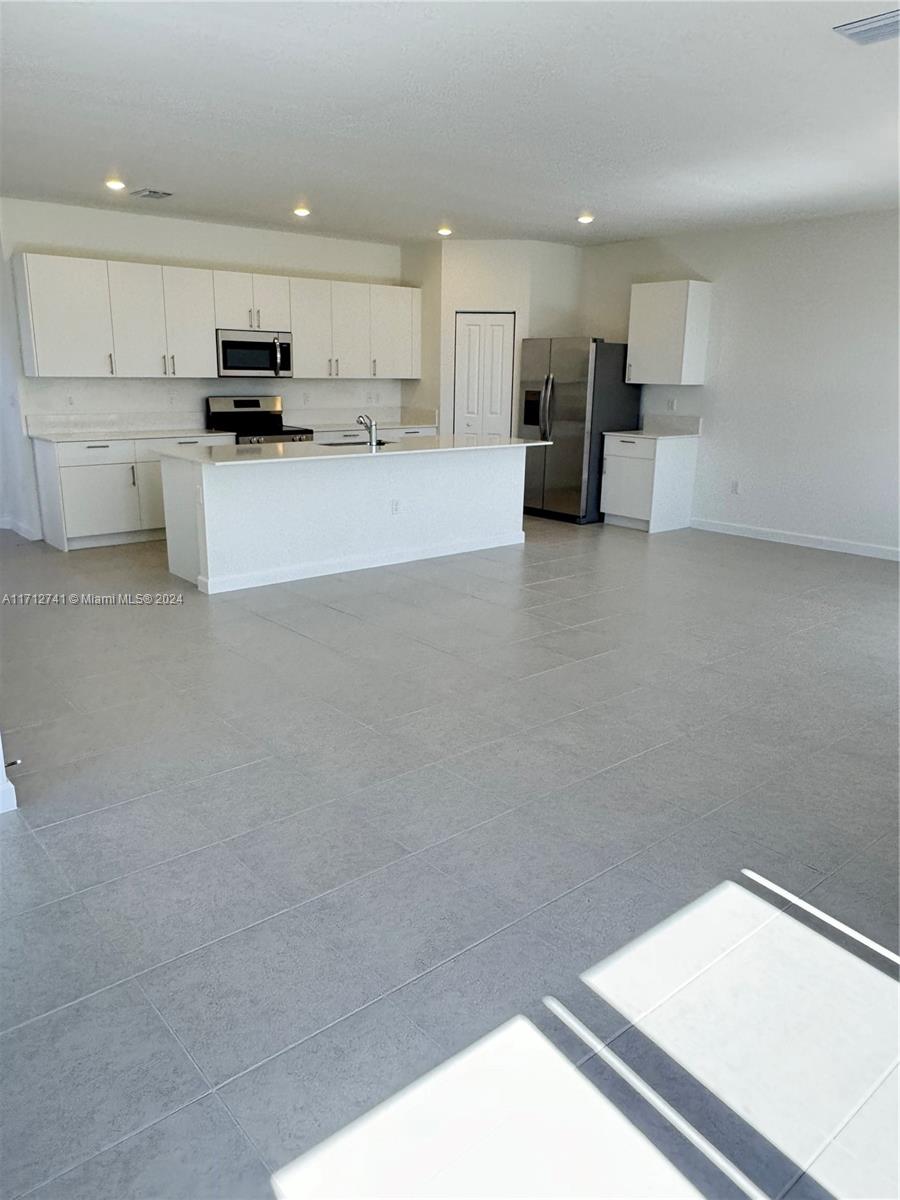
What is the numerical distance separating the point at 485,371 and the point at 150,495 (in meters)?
3.59

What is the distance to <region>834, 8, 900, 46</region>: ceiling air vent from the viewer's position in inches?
116

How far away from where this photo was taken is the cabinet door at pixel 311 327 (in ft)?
25.7

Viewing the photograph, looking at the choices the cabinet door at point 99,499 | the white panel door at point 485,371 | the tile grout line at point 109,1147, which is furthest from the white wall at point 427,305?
Answer: the tile grout line at point 109,1147

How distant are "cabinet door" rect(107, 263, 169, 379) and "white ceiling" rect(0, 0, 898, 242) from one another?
0.56 meters

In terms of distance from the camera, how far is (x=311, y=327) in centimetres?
797

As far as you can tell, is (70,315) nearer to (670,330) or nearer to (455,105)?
(455,105)

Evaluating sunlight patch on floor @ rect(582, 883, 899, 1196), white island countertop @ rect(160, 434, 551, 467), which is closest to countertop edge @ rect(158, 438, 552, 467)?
white island countertop @ rect(160, 434, 551, 467)

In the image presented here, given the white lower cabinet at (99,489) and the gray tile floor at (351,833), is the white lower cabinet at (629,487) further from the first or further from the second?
the white lower cabinet at (99,489)

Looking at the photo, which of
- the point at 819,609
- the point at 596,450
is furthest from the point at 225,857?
the point at 596,450

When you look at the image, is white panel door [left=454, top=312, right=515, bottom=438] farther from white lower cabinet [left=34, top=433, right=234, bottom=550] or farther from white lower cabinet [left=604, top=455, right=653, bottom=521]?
white lower cabinet [left=34, top=433, right=234, bottom=550]

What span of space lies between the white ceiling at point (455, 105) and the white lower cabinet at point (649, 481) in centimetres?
210

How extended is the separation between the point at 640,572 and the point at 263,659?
3143 millimetres

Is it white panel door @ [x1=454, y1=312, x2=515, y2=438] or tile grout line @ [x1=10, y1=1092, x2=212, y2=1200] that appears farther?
white panel door @ [x1=454, y1=312, x2=515, y2=438]

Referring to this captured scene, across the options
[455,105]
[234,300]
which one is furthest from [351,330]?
[455,105]
